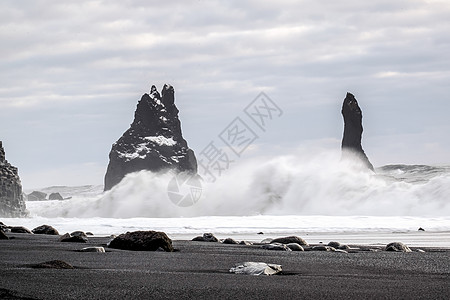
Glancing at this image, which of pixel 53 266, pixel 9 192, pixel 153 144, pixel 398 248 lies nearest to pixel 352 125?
Result: pixel 9 192

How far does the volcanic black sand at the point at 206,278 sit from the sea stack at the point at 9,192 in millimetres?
51099

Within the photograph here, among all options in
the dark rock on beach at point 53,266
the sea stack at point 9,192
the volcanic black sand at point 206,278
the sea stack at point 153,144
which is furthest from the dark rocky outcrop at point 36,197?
the dark rock on beach at point 53,266

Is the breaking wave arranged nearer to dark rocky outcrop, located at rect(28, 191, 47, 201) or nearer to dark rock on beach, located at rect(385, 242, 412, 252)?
dark rock on beach, located at rect(385, 242, 412, 252)

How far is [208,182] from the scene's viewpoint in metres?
56.3

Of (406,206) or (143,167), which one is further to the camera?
(143,167)

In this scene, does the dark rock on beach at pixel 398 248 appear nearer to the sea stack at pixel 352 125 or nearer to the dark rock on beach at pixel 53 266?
the dark rock on beach at pixel 53 266

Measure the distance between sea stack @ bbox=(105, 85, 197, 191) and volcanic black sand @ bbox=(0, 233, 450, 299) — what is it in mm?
92350

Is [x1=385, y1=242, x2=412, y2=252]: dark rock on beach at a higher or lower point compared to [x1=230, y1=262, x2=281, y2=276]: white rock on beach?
lower

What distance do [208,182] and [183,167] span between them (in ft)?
162

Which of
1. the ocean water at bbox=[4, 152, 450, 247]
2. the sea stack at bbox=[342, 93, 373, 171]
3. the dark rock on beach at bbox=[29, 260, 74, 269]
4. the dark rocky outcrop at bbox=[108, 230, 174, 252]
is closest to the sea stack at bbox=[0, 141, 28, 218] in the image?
the ocean water at bbox=[4, 152, 450, 247]

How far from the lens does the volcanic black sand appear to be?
5.29 metres

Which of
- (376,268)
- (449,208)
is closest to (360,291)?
(376,268)

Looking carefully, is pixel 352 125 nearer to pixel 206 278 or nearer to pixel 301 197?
pixel 301 197

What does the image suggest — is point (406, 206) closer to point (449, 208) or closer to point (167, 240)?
point (449, 208)
